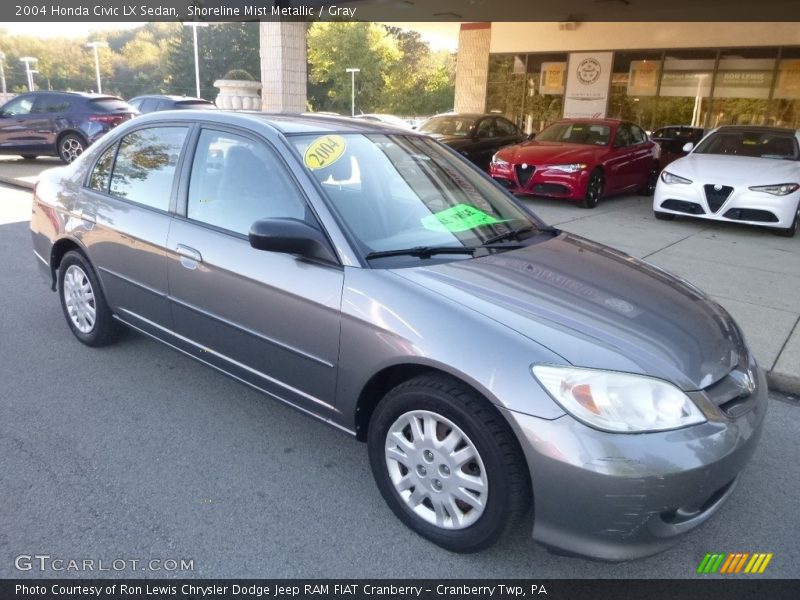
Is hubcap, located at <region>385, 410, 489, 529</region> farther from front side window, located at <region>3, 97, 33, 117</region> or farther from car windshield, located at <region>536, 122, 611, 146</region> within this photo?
front side window, located at <region>3, 97, 33, 117</region>

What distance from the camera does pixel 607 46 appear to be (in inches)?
699

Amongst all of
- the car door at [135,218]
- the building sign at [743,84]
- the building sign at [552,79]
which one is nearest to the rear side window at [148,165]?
the car door at [135,218]

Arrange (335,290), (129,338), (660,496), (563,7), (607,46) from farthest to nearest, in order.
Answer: (607,46) → (563,7) → (129,338) → (335,290) → (660,496)

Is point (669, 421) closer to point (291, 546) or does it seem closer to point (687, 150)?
point (291, 546)

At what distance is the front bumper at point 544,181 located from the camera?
9.91 m

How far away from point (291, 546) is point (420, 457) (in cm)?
63

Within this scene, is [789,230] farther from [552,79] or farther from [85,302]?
[552,79]

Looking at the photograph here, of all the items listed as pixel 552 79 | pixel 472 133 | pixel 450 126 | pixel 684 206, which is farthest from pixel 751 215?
pixel 552 79

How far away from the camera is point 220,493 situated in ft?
8.96

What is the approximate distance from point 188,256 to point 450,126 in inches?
424

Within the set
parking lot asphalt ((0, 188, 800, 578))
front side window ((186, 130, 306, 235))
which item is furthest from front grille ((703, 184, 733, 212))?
front side window ((186, 130, 306, 235))

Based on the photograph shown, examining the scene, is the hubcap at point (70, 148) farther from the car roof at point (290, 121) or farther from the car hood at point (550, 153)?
the car roof at point (290, 121)

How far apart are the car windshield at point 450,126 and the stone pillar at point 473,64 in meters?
7.77

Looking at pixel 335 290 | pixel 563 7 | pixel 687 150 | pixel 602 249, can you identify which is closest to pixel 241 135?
pixel 335 290
